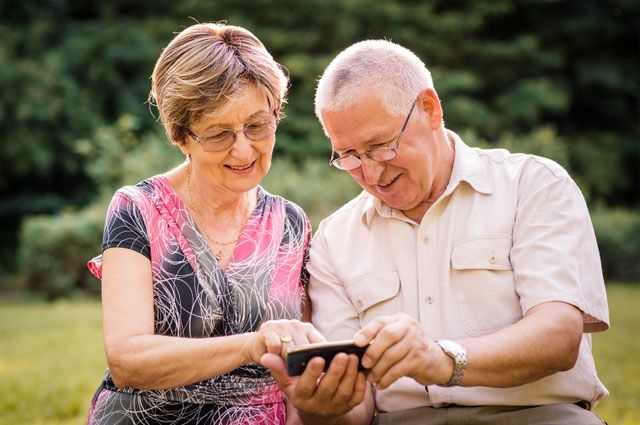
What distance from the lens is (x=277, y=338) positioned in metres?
2.72

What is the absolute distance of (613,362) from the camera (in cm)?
812

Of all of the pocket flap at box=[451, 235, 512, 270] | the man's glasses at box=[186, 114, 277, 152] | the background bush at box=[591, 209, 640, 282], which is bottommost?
the background bush at box=[591, 209, 640, 282]

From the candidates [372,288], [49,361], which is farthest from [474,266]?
[49,361]

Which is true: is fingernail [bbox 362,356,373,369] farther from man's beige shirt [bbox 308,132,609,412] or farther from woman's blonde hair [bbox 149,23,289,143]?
woman's blonde hair [bbox 149,23,289,143]

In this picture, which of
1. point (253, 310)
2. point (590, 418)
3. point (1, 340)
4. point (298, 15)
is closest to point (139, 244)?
point (253, 310)

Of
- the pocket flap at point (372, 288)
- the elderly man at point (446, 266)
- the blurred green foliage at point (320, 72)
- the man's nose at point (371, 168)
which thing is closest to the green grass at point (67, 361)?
the elderly man at point (446, 266)

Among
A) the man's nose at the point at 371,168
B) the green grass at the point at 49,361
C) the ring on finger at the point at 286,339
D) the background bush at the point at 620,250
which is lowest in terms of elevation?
the background bush at the point at 620,250

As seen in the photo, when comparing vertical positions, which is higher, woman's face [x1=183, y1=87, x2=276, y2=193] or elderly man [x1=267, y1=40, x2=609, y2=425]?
woman's face [x1=183, y1=87, x2=276, y2=193]

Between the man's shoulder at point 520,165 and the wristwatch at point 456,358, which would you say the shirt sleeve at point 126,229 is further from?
Answer: the man's shoulder at point 520,165

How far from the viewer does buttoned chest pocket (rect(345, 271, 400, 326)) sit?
10.6ft

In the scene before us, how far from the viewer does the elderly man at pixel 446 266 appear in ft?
9.18

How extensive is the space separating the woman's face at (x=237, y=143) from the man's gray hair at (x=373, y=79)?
241 millimetres

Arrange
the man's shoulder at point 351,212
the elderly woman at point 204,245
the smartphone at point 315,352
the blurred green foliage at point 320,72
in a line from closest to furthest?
1. the smartphone at point 315,352
2. the elderly woman at point 204,245
3. the man's shoulder at point 351,212
4. the blurred green foliage at point 320,72

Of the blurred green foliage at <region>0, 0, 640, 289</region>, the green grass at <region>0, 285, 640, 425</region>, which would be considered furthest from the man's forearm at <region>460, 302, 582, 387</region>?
A: the blurred green foliage at <region>0, 0, 640, 289</region>
